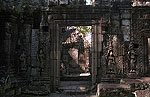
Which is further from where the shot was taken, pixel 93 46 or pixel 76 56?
pixel 76 56

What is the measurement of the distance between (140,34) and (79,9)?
2.98 metres

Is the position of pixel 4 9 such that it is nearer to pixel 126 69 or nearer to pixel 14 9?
pixel 14 9

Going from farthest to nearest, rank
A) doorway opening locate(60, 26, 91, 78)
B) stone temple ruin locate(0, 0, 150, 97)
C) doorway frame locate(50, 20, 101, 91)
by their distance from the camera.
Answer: doorway opening locate(60, 26, 91, 78), doorway frame locate(50, 20, 101, 91), stone temple ruin locate(0, 0, 150, 97)

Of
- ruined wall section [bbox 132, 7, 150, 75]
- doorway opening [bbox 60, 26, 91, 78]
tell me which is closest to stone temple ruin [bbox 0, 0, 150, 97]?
ruined wall section [bbox 132, 7, 150, 75]

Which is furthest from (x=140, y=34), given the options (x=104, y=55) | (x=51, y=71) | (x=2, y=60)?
(x=2, y=60)

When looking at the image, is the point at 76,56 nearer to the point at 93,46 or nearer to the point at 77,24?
the point at 93,46

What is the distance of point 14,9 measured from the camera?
27.7ft

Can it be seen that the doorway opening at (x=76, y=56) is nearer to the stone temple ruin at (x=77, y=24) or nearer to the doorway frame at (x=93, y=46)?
the doorway frame at (x=93, y=46)

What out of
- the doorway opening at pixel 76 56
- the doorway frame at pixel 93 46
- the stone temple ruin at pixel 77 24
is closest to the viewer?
the stone temple ruin at pixel 77 24

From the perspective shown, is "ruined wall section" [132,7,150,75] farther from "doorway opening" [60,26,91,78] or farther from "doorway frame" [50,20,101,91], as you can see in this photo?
"doorway opening" [60,26,91,78]

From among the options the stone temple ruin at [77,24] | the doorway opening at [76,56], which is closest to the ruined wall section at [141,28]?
the stone temple ruin at [77,24]

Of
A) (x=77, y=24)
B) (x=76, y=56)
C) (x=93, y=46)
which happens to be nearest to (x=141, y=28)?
(x=93, y=46)

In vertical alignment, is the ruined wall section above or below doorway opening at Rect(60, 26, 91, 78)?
above

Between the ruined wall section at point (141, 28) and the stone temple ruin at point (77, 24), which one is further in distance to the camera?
the ruined wall section at point (141, 28)
